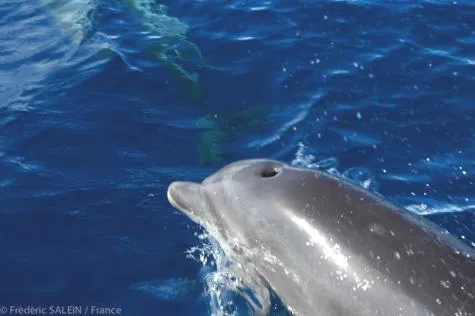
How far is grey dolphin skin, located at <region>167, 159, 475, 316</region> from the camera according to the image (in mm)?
5188

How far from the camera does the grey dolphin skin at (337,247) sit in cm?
519

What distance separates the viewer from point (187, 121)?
11633 millimetres

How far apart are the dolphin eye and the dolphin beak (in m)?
1.00

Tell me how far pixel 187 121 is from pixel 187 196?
14.0 ft

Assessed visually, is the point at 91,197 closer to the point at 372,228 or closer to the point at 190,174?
the point at 190,174

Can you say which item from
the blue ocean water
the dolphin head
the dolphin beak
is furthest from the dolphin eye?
the blue ocean water

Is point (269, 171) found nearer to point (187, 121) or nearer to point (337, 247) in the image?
point (337, 247)

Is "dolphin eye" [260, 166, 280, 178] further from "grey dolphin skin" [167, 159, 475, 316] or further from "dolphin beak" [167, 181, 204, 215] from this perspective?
"dolphin beak" [167, 181, 204, 215]

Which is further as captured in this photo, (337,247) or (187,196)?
(187,196)

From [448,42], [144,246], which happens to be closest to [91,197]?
[144,246]

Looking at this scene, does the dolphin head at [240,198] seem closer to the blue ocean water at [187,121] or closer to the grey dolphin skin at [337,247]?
the grey dolphin skin at [337,247]

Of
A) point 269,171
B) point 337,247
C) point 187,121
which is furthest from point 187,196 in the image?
point 187,121

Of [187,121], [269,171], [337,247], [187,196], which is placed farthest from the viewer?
[187,121]

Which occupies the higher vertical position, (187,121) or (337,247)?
(337,247)
